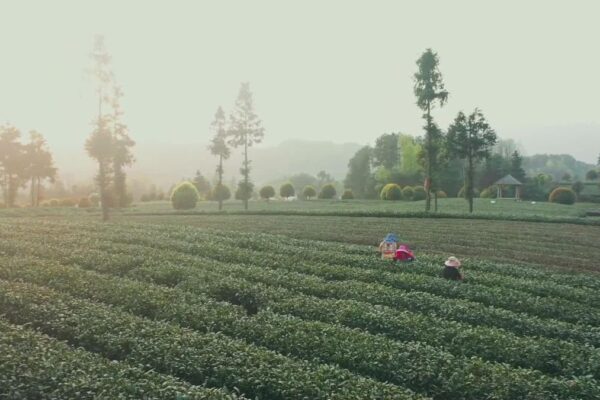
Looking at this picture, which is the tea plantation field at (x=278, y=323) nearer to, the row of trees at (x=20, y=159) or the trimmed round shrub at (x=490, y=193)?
the row of trees at (x=20, y=159)

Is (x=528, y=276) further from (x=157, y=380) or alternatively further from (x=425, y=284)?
(x=157, y=380)

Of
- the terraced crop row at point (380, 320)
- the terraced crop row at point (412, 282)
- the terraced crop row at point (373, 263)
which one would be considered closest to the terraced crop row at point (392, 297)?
the terraced crop row at point (380, 320)

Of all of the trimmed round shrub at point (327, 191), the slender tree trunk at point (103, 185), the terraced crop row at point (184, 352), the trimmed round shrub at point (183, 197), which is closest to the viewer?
the terraced crop row at point (184, 352)

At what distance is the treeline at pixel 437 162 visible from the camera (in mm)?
47906

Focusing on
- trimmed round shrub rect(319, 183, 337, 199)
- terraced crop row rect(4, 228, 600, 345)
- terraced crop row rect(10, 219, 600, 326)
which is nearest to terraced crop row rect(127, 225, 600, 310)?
terraced crop row rect(10, 219, 600, 326)

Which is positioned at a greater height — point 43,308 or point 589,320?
point 43,308

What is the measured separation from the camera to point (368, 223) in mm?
36969

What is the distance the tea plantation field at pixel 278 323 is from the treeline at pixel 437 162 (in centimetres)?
2601

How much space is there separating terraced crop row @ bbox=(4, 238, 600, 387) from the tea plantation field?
47 millimetres

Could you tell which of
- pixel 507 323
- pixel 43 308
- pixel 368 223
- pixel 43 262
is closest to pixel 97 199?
pixel 368 223

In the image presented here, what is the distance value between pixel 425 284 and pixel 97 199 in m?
64.3

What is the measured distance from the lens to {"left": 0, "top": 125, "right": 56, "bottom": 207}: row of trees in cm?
6353

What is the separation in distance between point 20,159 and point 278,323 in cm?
6279

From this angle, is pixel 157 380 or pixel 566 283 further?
pixel 566 283
